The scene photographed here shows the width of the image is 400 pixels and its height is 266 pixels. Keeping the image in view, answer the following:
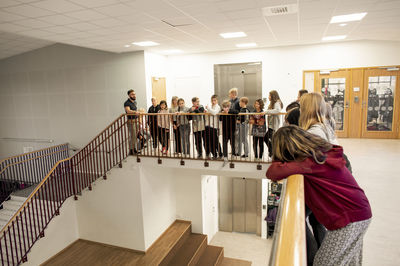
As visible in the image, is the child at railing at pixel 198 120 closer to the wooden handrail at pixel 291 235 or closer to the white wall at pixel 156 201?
the white wall at pixel 156 201

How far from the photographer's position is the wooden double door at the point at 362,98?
372 inches

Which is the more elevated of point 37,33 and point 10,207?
point 37,33

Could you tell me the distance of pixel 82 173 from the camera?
30.8 ft

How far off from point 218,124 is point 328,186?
212 inches

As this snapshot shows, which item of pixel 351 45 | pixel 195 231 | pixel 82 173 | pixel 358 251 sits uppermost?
pixel 351 45

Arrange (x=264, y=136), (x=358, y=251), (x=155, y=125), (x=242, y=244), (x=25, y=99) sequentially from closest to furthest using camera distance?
(x=358, y=251), (x=264, y=136), (x=155, y=125), (x=242, y=244), (x=25, y=99)

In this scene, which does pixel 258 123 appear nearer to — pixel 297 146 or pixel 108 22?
pixel 108 22

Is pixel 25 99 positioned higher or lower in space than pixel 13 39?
lower

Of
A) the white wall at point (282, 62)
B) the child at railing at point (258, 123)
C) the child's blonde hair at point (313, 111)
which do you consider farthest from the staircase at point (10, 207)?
the child's blonde hair at point (313, 111)

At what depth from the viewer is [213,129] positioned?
6973mm

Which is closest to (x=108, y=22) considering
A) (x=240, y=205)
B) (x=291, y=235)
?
(x=291, y=235)

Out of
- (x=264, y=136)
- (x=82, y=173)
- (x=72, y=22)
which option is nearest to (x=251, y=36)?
(x=264, y=136)

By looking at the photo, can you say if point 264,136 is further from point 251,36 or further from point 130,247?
point 130,247

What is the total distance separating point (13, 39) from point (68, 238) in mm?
7755
